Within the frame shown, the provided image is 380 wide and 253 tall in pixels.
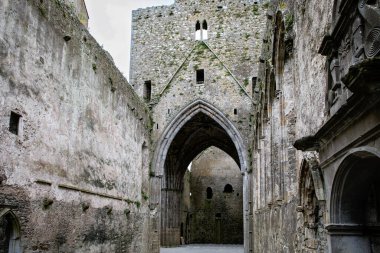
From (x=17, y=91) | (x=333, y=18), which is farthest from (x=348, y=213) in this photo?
(x=17, y=91)

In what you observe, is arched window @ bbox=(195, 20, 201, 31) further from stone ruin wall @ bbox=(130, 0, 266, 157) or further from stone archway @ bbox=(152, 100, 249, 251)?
stone archway @ bbox=(152, 100, 249, 251)

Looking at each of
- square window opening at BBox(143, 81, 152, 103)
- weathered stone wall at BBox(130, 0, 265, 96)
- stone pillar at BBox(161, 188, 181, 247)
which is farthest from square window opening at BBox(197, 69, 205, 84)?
stone pillar at BBox(161, 188, 181, 247)

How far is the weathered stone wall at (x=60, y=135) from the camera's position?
7.07m

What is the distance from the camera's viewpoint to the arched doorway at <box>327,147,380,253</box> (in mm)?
4160

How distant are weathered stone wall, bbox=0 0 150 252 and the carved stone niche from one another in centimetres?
507

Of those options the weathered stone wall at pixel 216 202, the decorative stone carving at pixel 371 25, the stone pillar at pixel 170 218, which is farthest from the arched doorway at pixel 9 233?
the weathered stone wall at pixel 216 202

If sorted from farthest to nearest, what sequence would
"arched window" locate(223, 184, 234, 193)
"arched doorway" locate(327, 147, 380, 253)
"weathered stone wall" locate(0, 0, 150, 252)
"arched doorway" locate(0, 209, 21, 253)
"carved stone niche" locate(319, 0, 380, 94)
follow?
"arched window" locate(223, 184, 234, 193)
"weathered stone wall" locate(0, 0, 150, 252)
"arched doorway" locate(0, 209, 21, 253)
"arched doorway" locate(327, 147, 380, 253)
"carved stone niche" locate(319, 0, 380, 94)

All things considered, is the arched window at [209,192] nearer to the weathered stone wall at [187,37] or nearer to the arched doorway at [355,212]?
the weathered stone wall at [187,37]

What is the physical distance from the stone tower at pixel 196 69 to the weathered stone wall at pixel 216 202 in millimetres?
10401

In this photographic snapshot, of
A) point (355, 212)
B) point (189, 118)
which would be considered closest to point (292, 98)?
point (355, 212)

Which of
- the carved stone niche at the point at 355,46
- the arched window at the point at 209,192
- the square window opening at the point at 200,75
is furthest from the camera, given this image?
the arched window at the point at 209,192

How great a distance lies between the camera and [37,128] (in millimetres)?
7906

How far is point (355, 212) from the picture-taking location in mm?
4297

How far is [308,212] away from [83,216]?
612 centimetres
